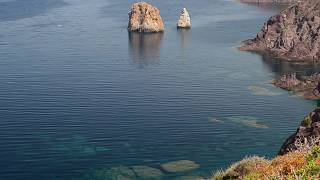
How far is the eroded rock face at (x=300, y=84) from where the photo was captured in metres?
135

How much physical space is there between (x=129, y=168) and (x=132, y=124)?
2297 centimetres

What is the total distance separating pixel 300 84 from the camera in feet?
461

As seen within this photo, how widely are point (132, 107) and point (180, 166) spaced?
36092mm

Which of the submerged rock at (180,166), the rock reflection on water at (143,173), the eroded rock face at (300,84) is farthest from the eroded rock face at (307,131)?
the eroded rock face at (300,84)

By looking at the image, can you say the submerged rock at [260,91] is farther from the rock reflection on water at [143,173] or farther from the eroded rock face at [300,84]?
the rock reflection on water at [143,173]

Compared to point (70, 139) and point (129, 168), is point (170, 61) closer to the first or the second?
point (70, 139)

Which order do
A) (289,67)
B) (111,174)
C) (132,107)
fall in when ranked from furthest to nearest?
(289,67), (132,107), (111,174)

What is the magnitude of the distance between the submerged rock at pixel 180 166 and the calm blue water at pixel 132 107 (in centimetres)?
153

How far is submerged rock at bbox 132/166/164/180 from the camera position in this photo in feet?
260

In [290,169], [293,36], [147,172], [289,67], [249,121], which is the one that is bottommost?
[147,172]

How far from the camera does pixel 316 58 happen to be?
173 m

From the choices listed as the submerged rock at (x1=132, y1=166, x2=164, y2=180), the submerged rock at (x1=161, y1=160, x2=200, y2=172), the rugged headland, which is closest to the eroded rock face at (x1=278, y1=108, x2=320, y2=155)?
the rugged headland

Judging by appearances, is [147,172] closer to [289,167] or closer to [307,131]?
[307,131]

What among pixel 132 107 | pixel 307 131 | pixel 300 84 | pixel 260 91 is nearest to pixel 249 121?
pixel 132 107
